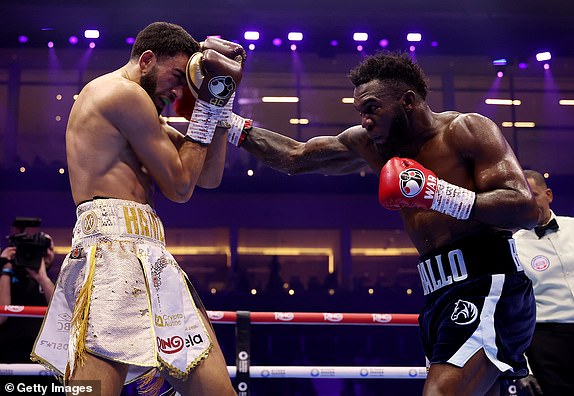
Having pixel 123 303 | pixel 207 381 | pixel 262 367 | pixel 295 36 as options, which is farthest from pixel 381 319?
pixel 295 36

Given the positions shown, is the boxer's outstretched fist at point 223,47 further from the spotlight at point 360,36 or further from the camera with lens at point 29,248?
the spotlight at point 360,36

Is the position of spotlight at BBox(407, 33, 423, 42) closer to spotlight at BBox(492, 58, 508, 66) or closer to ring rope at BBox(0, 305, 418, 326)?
spotlight at BBox(492, 58, 508, 66)

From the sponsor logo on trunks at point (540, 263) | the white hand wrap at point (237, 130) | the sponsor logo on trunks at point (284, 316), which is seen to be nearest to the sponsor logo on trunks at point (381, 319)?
the sponsor logo on trunks at point (284, 316)

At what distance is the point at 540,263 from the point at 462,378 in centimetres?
181

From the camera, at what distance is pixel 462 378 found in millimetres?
2125

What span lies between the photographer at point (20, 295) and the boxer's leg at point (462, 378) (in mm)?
2386

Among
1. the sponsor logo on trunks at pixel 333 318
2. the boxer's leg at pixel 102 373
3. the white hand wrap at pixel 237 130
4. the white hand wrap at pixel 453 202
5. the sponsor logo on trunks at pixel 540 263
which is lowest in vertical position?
the boxer's leg at pixel 102 373

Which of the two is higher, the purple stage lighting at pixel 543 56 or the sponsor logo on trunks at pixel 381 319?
the purple stage lighting at pixel 543 56

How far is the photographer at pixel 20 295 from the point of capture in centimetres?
381

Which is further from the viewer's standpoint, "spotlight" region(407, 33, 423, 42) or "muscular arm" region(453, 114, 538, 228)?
"spotlight" region(407, 33, 423, 42)

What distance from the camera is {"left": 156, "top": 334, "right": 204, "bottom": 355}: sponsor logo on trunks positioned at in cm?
194

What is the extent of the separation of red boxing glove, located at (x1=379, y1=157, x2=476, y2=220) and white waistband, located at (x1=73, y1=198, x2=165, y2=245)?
79 cm

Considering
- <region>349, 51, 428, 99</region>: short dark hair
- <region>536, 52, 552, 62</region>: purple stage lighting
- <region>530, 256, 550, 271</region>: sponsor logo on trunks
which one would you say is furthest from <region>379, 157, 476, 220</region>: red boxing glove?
<region>536, 52, 552, 62</region>: purple stage lighting
